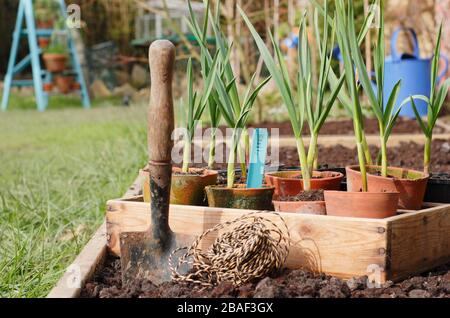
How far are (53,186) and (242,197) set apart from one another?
193 centimetres

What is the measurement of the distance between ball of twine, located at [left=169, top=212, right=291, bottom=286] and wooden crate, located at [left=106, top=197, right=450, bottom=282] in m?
0.05

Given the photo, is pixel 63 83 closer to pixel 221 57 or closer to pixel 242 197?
pixel 221 57

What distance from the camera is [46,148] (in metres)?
5.59

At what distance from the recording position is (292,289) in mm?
1554

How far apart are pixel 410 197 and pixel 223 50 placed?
2.20ft

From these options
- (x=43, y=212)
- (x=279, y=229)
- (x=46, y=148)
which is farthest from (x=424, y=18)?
(x=279, y=229)

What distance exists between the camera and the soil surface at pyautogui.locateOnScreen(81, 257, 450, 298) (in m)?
1.54

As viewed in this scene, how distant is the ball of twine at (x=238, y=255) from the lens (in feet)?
5.36

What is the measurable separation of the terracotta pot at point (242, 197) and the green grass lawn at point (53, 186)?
48 cm

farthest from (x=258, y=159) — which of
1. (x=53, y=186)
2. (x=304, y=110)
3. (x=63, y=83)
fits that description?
(x=63, y=83)

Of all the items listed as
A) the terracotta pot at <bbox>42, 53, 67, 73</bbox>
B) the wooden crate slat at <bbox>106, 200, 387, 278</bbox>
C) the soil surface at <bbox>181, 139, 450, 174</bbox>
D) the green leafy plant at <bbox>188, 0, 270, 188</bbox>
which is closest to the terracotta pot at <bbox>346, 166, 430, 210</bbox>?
the wooden crate slat at <bbox>106, 200, 387, 278</bbox>

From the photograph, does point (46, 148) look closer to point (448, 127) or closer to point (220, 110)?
point (448, 127)

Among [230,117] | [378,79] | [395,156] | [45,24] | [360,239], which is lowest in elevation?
[395,156]

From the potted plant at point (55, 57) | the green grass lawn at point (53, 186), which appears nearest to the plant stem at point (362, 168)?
the green grass lawn at point (53, 186)
